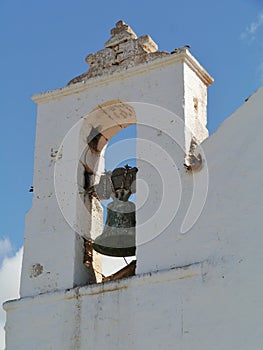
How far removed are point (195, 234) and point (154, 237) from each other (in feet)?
1.38

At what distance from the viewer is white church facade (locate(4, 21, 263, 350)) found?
8.27 meters

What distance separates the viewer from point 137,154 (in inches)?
368

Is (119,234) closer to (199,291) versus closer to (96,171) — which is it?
(96,171)

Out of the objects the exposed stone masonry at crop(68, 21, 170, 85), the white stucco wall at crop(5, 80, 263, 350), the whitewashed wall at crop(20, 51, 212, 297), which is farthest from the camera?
the exposed stone masonry at crop(68, 21, 170, 85)

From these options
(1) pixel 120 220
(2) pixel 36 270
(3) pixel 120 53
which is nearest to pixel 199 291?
(1) pixel 120 220

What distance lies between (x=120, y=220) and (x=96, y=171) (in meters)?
0.64

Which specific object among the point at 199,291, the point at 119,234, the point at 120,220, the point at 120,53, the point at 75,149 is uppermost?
the point at 120,53

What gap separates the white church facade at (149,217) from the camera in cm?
827

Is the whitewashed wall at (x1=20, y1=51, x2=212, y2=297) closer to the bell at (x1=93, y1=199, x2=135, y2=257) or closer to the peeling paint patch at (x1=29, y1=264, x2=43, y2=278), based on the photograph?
the peeling paint patch at (x1=29, y1=264, x2=43, y2=278)

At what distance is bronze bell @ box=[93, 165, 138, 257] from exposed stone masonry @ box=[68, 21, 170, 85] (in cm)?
97

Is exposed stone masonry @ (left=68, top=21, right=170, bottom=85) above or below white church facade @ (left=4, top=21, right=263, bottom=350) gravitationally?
above

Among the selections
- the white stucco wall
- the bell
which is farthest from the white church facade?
the bell

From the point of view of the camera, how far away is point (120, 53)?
32.2ft

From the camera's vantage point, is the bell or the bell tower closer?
the bell tower
